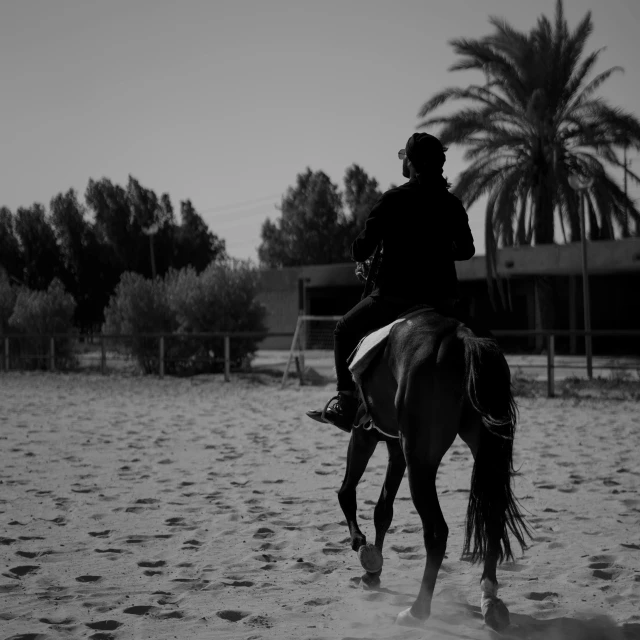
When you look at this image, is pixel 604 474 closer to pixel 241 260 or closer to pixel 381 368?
pixel 381 368

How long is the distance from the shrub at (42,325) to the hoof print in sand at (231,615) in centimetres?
2217

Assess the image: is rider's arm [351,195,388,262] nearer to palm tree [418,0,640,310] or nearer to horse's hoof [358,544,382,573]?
horse's hoof [358,544,382,573]

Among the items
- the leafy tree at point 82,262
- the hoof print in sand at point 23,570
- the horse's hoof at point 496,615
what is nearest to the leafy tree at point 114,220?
the leafy tree at point 82,262

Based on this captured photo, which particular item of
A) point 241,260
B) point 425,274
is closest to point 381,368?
point 425,274

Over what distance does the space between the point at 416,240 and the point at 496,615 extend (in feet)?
6.02

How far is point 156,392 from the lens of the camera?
Answer: 17.0 m

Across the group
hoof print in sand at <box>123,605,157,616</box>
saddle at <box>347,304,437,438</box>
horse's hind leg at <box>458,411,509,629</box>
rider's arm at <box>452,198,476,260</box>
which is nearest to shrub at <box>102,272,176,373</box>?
saddle at <box>347,304,437,438</box>

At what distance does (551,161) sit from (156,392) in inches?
502

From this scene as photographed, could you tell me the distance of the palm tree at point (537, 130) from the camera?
21359 millimetres

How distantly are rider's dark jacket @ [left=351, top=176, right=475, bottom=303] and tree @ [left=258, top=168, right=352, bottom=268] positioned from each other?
59761 mm

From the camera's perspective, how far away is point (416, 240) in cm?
412

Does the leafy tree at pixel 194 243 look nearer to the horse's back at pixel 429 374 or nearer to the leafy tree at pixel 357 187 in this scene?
the leafy tree at pixel 357 187

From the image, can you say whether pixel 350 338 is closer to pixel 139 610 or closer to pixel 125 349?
pixel 139 610

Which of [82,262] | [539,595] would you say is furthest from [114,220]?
[539,595]
